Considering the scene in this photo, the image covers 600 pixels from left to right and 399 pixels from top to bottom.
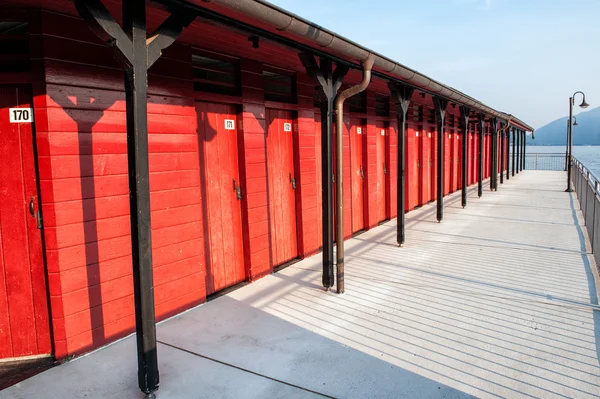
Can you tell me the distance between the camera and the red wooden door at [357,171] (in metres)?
7.64

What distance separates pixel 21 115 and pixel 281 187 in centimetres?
326

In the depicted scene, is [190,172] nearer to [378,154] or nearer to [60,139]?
[60,139]

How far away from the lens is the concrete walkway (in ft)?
9.43

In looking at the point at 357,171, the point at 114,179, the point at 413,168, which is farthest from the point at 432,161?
the point at 114,179

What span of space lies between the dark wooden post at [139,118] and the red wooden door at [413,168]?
26.9ft

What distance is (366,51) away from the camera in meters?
4.46

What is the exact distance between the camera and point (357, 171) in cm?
784

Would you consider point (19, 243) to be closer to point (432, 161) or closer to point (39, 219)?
point (39, 219)

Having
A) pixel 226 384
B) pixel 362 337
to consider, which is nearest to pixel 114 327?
pixel 226 384

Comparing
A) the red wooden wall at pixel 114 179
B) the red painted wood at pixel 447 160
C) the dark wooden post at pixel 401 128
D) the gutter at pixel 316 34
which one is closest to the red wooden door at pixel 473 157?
the red painted wood at pixel 447 160

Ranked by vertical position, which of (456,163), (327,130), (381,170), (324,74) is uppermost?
(324,74)

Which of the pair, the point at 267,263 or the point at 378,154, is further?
the point at 378,154

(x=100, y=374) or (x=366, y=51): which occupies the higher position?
(x=366, y=51)

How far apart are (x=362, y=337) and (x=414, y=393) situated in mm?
871
